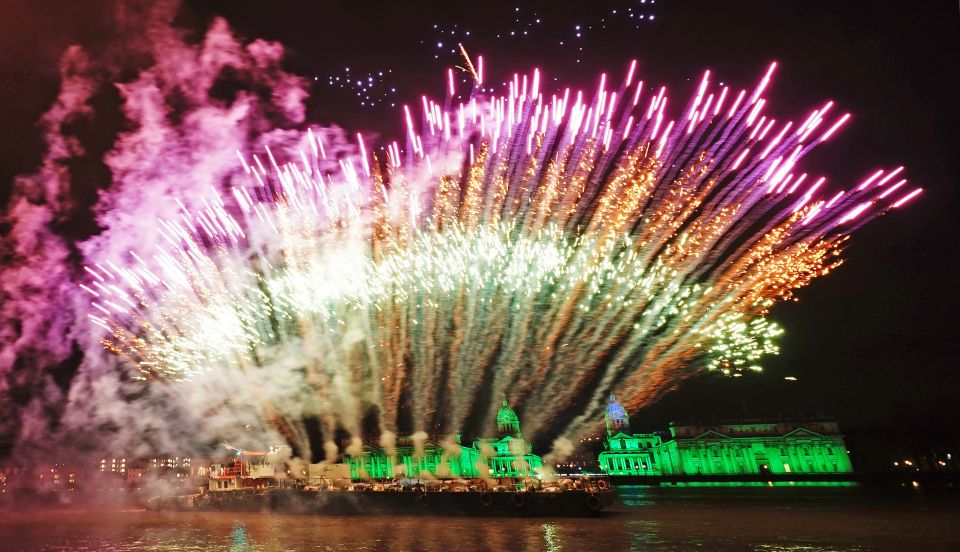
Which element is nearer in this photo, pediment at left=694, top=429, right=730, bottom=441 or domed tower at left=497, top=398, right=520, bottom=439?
pediment at left=694, top=429, right=730, bottom=441

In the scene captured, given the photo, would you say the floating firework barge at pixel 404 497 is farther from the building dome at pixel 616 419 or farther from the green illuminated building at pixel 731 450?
the building dome at pixel 616 419

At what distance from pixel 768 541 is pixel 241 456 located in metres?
57.8

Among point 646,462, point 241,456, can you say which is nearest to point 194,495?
point 241,456

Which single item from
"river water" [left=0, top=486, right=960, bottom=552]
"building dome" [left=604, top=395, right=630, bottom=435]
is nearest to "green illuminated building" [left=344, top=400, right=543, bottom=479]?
"building dome" [left=604, top=395, right=630, bottom=435]

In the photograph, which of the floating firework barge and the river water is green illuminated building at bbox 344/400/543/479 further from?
the river water

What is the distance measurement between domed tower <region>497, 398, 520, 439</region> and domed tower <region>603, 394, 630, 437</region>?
25661mm

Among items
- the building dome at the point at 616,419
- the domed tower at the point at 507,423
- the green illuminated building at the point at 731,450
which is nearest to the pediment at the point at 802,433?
the green illuminated building at the point at 731,450

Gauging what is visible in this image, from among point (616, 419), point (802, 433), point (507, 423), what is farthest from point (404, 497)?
point (616, 419)

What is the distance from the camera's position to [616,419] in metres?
127

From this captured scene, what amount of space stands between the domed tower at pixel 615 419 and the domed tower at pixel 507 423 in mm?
25661

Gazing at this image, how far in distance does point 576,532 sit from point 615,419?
105m

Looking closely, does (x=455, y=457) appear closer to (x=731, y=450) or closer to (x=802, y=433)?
(x=731, y=450)

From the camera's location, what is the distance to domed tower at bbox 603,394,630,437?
410 ft

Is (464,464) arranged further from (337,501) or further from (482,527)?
(482,527)
